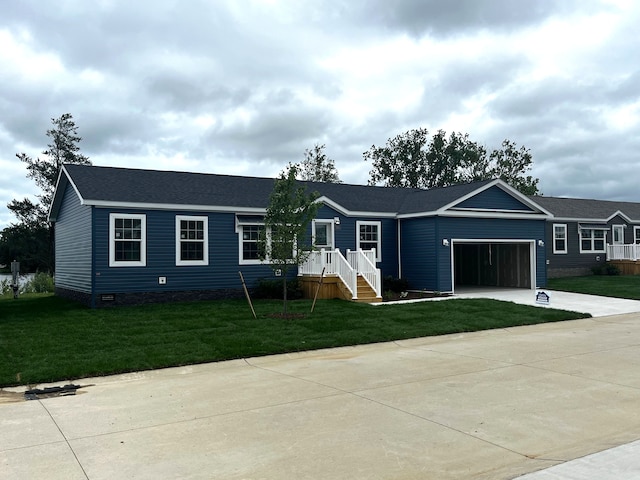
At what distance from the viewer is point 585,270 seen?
1225 inches

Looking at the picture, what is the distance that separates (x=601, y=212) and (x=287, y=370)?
29430 millimetres

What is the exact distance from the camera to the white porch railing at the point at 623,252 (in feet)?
102

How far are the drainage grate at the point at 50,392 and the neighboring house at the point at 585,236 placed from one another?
87.4 feet

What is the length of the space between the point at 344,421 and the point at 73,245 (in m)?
16.8

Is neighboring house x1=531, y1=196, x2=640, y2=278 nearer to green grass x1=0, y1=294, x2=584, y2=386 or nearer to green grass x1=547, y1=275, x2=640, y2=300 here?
green grass x1=547, y1=275, x2=640, y2=300

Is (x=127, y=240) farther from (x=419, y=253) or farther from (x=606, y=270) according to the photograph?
(x=606, y=270)

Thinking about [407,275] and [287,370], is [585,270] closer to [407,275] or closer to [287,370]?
[407,275]

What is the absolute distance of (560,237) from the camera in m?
30.6

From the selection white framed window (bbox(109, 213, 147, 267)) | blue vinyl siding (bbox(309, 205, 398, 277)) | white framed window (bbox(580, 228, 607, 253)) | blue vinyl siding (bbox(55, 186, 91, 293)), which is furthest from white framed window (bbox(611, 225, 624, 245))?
blue vinyl siding (bbox(55, 186, 91, 293))

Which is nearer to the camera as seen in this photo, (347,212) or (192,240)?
(192,240)

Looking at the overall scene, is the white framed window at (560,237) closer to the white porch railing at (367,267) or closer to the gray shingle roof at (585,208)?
the gray shingle roof at (585,208)

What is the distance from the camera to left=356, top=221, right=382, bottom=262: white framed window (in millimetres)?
22219

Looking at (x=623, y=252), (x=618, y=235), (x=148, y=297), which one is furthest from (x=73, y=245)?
(x=618, y=235)

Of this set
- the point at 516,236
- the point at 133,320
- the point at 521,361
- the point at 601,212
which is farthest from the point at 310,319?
the point at 601,212
